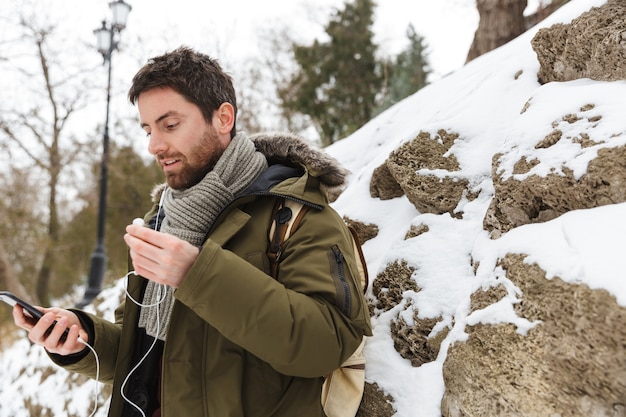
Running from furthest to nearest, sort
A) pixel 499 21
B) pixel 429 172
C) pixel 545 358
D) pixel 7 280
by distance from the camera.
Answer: pixel 7 280 → pixel 499 21 → pixel 429 172 → pixel 545 358

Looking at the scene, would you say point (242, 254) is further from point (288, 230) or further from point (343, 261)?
point (343, 261)

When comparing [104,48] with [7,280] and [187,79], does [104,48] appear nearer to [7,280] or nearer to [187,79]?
[7,280]

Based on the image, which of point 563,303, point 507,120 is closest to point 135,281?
point 563,303

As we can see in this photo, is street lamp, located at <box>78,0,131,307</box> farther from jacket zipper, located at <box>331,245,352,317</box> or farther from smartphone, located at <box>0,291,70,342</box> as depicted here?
jacket zipper, located at <box>331,245,352,317</box>

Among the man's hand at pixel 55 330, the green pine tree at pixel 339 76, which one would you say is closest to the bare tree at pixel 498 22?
the man's hand at pixel 55 330

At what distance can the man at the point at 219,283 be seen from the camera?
1.32m

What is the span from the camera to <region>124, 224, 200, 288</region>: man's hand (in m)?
1.30

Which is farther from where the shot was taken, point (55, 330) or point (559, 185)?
point (55, 330)

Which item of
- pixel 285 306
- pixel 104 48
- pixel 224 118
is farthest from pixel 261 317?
pixel 104 48

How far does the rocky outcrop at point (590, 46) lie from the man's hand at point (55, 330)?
2.44 metres

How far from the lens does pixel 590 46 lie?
6.57ft

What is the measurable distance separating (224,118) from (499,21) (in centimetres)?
531

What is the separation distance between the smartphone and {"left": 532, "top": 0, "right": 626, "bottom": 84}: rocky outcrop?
2.48 metres

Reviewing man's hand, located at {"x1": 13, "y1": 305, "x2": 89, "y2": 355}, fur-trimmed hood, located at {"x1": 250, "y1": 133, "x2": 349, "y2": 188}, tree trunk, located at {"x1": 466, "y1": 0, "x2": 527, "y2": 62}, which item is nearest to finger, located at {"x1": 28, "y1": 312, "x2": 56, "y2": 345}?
man's hand, located at {"x1": 13, "y1": 305, "x2": 89, "y2": 355}
